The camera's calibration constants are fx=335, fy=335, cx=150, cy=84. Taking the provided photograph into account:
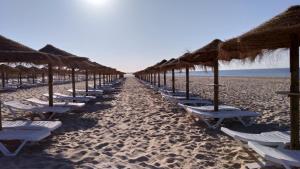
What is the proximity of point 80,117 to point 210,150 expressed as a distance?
4128mm

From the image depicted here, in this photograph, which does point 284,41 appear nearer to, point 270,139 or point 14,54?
point 270,139

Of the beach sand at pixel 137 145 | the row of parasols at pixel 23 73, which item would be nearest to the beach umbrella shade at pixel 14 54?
the row of parasols at pixel 23 73

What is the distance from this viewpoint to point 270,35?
336cm

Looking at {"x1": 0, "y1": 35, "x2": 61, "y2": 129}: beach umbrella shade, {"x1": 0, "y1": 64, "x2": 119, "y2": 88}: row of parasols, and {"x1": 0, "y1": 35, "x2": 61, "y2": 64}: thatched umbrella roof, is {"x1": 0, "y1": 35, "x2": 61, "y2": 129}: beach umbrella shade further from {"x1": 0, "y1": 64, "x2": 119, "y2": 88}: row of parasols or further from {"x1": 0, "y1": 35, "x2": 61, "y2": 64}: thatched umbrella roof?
{"x1": 0, "y1": 64, "x2": 119, "y2": 88}: row of parasols

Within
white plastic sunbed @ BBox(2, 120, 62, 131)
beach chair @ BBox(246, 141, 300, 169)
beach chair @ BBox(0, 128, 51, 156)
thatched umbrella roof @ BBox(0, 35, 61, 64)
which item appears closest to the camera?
beach chair @ BBox(246, 141, 300, 169)

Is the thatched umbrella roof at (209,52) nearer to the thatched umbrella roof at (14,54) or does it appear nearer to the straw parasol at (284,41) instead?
the straw parasol at (284,41)

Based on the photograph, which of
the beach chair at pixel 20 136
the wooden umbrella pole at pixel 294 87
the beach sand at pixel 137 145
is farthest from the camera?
the beach chair at pixel 20 136

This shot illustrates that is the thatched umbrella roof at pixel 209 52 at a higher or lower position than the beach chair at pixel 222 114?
higher

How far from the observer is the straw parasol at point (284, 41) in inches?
128

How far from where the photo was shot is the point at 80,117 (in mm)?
8008

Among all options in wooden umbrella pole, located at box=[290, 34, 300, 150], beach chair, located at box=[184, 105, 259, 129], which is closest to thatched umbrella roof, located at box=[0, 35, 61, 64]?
beach chair, located at box=[184, 105, 259, 129]

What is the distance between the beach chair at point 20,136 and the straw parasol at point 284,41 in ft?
9.22

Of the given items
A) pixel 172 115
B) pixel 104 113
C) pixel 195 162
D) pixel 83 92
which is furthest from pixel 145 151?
pixel 83 92

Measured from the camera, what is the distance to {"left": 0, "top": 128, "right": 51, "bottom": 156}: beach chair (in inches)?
177
